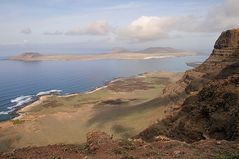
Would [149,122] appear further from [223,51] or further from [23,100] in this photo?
[23,100]

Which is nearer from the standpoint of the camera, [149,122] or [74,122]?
[149,122]

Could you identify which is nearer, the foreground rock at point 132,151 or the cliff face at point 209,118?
the foreground rock at point 132,151

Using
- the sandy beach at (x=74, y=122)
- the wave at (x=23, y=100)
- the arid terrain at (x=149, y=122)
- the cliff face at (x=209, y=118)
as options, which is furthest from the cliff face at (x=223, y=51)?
the wave at (x=23, y=100)

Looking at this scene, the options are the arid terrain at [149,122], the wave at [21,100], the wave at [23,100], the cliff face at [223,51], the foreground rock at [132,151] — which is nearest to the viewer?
the foreground rock at [132,151]

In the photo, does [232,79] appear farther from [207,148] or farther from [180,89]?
[180,89]

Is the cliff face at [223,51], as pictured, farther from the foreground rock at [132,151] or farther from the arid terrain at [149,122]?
the foreground rock at [132,151]

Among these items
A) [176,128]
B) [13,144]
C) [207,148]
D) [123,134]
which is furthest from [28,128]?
[207,148]

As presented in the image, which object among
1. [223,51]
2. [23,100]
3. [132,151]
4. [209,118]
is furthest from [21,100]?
[132,151]

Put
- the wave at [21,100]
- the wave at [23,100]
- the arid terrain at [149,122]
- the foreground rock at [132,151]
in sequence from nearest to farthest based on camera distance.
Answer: the foreground rock at [132,151] → the arid terrain at [149,122] → the wave at [23,100] → the wave at [21,100]

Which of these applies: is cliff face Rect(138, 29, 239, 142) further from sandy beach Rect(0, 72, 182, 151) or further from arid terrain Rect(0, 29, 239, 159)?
sandy beach Rect(0, 72, 182, 151)
